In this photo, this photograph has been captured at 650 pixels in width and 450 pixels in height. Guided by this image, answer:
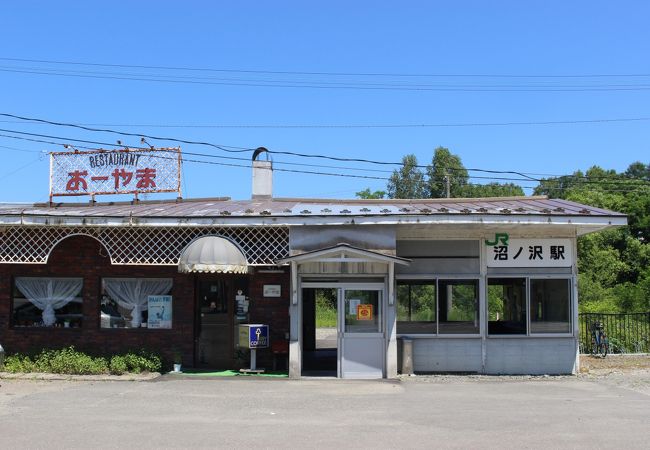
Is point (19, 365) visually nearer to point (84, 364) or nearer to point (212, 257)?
point (84, 364)

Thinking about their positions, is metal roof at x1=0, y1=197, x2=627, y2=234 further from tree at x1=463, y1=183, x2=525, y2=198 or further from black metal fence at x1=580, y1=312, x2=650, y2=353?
tree at x1=463, y1=183, x2=525, y2=198

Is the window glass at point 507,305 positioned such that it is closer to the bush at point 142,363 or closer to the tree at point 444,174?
the bush at point 142,363

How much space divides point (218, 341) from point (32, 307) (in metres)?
4.62

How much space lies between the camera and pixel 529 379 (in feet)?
47.2

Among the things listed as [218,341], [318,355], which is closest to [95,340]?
[218,341]

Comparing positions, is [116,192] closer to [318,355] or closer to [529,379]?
[318,355]

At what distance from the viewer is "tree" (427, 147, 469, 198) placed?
51.9 meters

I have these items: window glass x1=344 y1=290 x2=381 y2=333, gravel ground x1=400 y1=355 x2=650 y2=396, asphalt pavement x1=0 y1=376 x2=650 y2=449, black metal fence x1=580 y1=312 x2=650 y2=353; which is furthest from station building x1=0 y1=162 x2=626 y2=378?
black metal fence x1=580 y1=312 x2=650 y2=353

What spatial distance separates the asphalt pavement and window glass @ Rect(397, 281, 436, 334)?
1.26 metres

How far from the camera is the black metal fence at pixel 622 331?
18.8 metres

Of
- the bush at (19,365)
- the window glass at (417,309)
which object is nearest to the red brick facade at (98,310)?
the bush at (19,365)

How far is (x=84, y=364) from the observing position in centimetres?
1459

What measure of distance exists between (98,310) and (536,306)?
1020 centimetres

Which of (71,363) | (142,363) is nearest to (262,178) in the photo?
(142,363)
